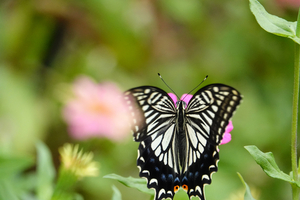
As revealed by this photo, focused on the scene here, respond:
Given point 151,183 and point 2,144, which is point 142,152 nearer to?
point 151,183

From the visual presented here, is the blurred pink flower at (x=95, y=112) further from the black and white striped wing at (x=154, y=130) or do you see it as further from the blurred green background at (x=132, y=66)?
the black and white striped wing at (x=154, y=130)

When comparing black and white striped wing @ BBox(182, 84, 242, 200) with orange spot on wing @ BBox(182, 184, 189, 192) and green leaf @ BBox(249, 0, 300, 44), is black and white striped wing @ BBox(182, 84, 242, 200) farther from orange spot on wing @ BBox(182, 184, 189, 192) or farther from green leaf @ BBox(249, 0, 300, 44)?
green leaf @ BBox(249, 0, 300, 44)

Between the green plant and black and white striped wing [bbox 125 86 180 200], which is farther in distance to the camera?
black and white striped wing [bbox 125 86 180 200]

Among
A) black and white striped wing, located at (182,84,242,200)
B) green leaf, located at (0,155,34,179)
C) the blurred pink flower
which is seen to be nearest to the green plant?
black and white striped wing, located at (182,84,242,200)

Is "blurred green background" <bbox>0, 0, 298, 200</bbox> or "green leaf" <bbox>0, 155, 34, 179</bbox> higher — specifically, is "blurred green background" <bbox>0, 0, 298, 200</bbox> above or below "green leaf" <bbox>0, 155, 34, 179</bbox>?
above

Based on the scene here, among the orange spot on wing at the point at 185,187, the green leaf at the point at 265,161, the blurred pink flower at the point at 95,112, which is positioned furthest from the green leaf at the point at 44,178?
the blurred pink flower at the point at 95,112

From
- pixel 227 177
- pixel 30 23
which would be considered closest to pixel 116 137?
pixel 227 177

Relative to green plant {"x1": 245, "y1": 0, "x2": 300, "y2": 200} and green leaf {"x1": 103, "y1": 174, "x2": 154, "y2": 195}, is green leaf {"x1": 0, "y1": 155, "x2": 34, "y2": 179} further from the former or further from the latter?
green plant {"x1": 245, "y1": 0, "x2": 300, "y2": 200}

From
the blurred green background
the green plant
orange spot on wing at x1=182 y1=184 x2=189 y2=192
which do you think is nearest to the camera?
the green plant

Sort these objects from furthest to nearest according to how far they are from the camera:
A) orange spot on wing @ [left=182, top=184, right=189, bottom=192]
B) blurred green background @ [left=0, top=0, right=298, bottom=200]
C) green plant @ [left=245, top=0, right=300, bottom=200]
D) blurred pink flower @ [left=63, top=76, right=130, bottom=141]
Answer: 1. blurred green background @ [left=0, top=0, right=298, bottom=200]
2. blurred pink flower @ [left=63, top=76, right=130, bottom=141]
3. orange spot on wing @ [left=182, top=184, right=189, bottom=192]
4. green plant @ [left=245, top=0, right=300, bottom=200]

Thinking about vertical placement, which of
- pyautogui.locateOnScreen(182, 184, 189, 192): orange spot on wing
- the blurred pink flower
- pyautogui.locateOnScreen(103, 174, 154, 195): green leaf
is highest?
the blurred pink flower
